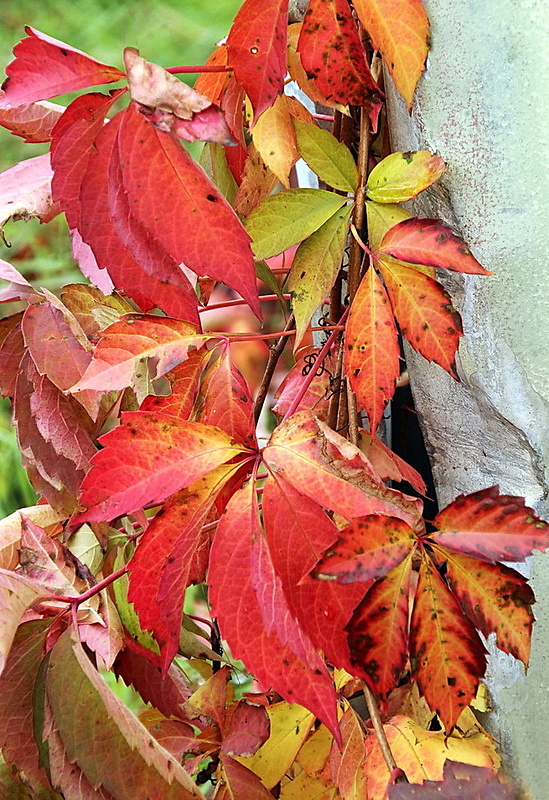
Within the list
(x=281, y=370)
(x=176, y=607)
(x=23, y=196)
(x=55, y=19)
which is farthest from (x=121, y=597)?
(x=55, y=19)

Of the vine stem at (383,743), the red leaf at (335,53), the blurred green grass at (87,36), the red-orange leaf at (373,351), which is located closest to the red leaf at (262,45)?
the red leaf at (335,53)

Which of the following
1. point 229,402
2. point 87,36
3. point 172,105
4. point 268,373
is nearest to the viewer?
point 172,105

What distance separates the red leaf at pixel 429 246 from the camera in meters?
0.41

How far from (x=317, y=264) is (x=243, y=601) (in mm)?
204

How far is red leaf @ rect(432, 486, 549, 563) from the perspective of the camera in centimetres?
37

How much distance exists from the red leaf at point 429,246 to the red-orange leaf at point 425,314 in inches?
0.6

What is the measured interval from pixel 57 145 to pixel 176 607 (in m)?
0.26

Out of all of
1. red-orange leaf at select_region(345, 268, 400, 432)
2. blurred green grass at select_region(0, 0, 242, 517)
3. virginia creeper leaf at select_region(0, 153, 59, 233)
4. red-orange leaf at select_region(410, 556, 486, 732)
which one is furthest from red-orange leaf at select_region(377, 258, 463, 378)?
blurred green grass at select_region(0, 0, 242, 517)

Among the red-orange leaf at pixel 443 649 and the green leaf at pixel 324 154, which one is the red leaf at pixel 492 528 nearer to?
the red-orange leaf at pixel 443 649

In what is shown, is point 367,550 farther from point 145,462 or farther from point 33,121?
point 33,121

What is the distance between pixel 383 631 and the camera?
15.3 inches

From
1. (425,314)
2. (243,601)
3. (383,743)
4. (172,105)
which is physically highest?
(172,105)

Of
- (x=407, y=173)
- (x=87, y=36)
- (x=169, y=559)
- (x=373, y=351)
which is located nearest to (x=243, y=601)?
(x=169, y=559)

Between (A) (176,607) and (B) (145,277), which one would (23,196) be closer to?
(B) (145,277)
